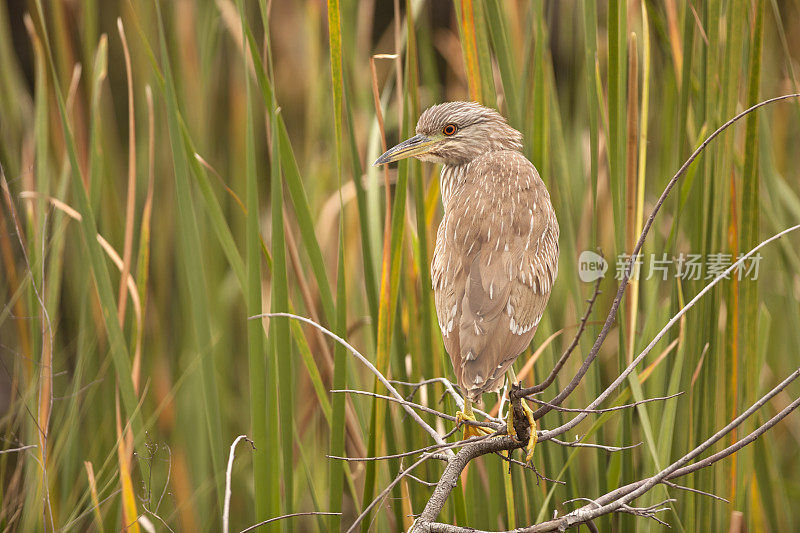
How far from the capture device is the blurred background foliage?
829 millimetres

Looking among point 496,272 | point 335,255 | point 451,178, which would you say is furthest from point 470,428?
point 335,255

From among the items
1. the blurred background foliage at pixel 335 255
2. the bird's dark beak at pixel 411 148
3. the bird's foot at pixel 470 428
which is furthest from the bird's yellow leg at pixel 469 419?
the bird's dark beak at pixel 411 148

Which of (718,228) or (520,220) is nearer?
(520,220)

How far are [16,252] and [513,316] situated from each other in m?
1.13

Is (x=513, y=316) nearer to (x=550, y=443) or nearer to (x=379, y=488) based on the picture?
(x=550, y=443)

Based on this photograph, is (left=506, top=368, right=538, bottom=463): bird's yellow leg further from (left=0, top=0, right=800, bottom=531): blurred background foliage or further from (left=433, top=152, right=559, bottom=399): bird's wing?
(left=0, top=0, right=800, bottom=531): blurred background foliage

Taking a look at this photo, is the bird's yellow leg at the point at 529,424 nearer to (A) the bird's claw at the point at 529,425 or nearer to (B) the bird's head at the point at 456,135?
(A) the bird's claw at the point at 529,425

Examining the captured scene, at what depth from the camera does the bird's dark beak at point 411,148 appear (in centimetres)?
73

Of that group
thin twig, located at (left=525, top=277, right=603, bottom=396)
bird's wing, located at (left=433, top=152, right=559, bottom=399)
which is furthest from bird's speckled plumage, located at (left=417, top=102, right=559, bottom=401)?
thin twig, located at (left=525, top=277, right=603, bottom=396)

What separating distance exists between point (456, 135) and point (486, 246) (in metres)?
0.12

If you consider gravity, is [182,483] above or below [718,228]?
below

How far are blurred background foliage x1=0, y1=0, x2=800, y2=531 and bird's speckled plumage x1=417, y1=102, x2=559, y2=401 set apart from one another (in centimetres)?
4

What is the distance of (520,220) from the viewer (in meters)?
0.73

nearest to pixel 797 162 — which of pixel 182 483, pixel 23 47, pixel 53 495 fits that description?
pixel 182 483
